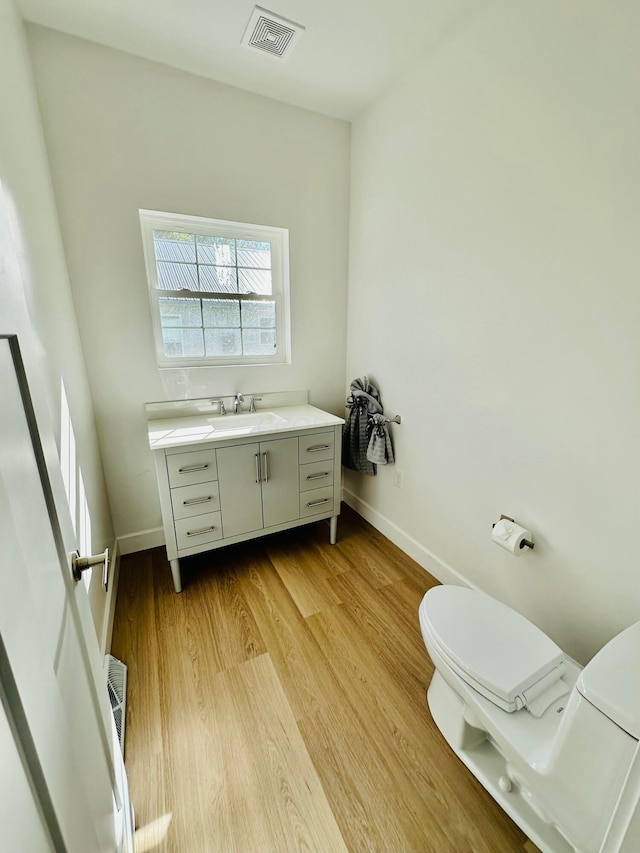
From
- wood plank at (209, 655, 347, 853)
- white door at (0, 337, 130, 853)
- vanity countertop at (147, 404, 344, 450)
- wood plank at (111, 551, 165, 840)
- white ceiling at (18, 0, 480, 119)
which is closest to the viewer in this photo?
white door at (0, 337, 130, 853)

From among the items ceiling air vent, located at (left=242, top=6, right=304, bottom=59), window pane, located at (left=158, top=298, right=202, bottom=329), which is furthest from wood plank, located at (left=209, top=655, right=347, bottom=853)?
ceiling air vent, located at (left=242, top=6, right=304, bottom=59)

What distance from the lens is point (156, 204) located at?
1.85 meters

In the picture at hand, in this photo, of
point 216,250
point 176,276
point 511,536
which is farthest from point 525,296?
point 176,276

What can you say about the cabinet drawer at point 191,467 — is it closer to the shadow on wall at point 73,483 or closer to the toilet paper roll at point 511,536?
the shadow on wall at point 73,483

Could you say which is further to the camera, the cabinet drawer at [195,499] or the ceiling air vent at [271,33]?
the cabinet drawer at [195,499]

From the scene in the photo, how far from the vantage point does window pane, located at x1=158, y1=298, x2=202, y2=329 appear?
205 cm

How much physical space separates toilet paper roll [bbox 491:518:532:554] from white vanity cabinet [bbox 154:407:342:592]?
0.96m

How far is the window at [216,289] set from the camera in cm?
200

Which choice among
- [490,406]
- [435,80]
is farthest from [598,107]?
[490,406]

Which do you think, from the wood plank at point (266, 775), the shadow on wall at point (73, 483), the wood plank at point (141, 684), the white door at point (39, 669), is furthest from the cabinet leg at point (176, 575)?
the white door at point (39, 669)

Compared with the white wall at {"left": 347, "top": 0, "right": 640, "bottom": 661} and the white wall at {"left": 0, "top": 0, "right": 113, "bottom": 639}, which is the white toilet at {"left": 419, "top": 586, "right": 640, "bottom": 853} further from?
the white wall at {"left": 0, "top": 0, "right": 113, "bottom": 639}

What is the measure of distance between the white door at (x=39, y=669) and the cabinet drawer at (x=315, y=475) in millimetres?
1377

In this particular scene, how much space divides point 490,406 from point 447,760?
4.30 ft

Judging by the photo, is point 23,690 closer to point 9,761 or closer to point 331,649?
point 9,761
